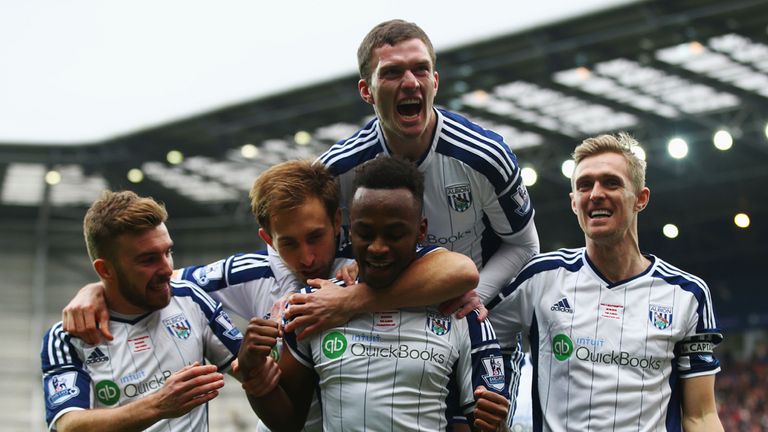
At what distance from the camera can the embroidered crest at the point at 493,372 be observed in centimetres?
350

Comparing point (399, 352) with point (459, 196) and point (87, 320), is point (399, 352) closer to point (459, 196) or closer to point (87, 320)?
point (459, 196)

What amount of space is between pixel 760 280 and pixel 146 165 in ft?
47.2

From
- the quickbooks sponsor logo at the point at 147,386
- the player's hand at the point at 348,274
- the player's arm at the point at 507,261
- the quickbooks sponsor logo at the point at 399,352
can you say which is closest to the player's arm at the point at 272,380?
the quickbooks sponsor logo at the point at 399,352

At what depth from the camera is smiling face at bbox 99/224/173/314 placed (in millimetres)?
3734

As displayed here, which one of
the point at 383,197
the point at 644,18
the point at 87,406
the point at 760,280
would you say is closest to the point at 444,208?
the point at 383,197

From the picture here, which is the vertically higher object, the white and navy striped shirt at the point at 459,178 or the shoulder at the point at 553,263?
the white and navy striped shirt at the point at 459,178

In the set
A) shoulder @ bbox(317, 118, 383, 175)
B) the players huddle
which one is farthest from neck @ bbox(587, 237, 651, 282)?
shoulder @ bbox(317, 118, 383, 175)

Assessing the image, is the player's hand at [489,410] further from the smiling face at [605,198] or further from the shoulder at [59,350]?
the shoulder at [59,350]

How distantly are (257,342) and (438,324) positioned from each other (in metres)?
0.70

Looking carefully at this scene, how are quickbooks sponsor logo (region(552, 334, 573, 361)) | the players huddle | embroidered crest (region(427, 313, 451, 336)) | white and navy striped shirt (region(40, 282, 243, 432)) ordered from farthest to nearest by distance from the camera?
1. quickbooks sponsor logo (region(552, 334, 573, 361))
2. white and navy striped shirt (region(40, 282, 243, 432))
3. embroidered crest (region(427, 313, 451, 336))
4. the players huddle

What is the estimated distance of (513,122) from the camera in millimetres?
19391

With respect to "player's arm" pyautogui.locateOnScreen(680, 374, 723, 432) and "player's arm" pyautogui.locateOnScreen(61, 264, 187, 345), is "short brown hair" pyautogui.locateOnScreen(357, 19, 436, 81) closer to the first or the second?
"player's arm" pyautogui.locateOnScreen(61, 264, 187, 345)

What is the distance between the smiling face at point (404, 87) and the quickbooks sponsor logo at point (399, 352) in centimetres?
90

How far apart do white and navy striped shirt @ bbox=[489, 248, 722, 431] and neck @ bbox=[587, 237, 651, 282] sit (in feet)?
0.10
